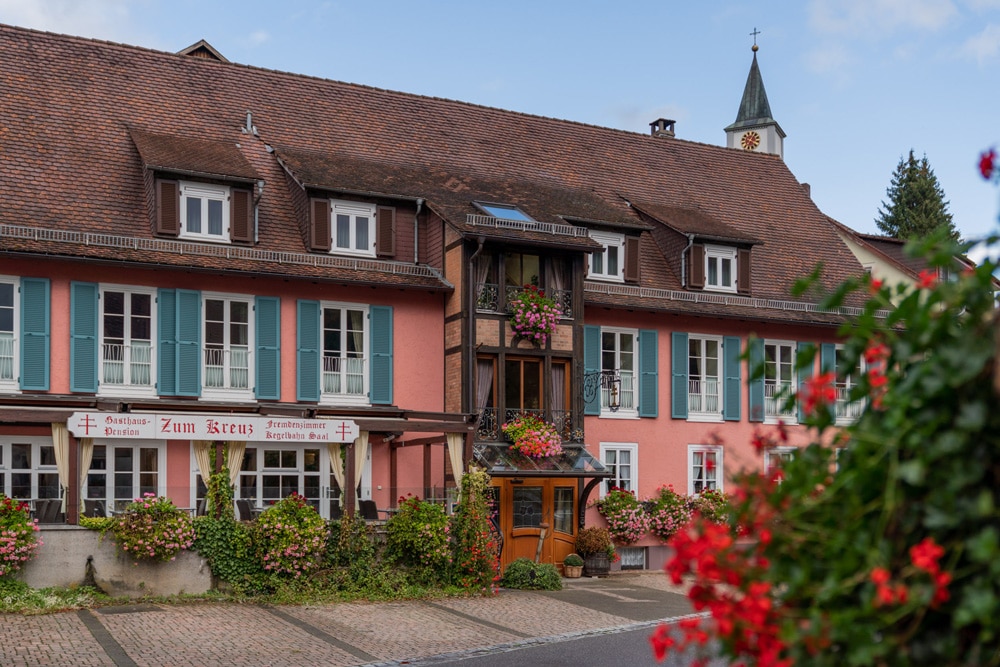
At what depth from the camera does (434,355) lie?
2409cm

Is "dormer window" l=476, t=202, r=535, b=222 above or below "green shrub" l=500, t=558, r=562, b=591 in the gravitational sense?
above

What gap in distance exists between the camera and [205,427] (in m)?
19.2

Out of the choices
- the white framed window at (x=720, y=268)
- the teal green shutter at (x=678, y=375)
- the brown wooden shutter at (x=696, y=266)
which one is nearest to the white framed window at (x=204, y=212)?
the teal green shutter at (x=678, y=375)

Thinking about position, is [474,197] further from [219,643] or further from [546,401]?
[219,643]

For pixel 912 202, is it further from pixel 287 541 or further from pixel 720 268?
pixel 287 541

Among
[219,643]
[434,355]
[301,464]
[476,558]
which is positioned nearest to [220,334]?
[301,464]

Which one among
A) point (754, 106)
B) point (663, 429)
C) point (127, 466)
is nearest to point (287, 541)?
point (127, 466)

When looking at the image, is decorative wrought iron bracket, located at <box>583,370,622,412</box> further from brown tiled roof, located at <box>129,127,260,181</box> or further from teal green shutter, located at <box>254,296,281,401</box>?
brown tiled roof, located at <box>129,127,260,181</box>

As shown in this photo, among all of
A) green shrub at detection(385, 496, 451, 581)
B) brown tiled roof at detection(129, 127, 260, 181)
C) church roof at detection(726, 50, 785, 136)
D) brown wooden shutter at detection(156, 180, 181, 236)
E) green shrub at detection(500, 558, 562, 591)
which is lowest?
green shrub at detection(500, 558, 562, 591)

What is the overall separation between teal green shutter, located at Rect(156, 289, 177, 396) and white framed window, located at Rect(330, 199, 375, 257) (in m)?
3.54

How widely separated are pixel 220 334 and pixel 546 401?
6.54 m

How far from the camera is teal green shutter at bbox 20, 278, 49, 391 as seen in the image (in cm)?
2002

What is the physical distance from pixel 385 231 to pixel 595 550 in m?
7.66

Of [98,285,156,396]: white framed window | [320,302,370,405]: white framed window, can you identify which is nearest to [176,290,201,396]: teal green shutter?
[98,285,156,396]: white framed window
